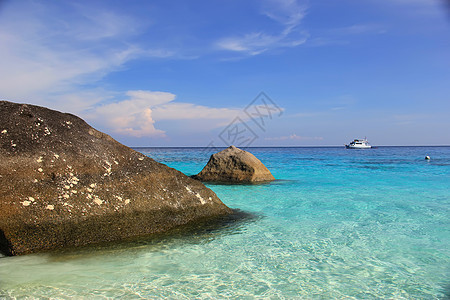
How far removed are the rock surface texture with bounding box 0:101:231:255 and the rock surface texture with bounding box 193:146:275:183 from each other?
27.2 ft

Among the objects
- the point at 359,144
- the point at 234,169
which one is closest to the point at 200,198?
the point at 234,169

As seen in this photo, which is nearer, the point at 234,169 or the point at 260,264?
the point at 260,264

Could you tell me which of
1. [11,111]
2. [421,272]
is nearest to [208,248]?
[421,272]

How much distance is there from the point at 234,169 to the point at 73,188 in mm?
10389

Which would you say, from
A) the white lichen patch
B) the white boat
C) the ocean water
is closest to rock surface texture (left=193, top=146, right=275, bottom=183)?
the ocean water

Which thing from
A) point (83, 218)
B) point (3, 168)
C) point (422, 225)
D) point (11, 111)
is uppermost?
point (11, 111)

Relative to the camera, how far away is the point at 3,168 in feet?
16.2

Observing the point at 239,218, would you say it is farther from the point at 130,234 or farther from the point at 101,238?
the point at 101,238

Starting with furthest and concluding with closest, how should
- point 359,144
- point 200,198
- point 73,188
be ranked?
point 359,144, point 200,198, point 73,188

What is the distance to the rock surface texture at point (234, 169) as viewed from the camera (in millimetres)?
14997

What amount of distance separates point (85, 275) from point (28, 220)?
1.48 m

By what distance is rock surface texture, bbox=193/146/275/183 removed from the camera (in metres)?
15.0

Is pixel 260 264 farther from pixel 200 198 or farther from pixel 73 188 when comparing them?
pixel 73 188

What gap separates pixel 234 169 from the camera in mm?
15148
